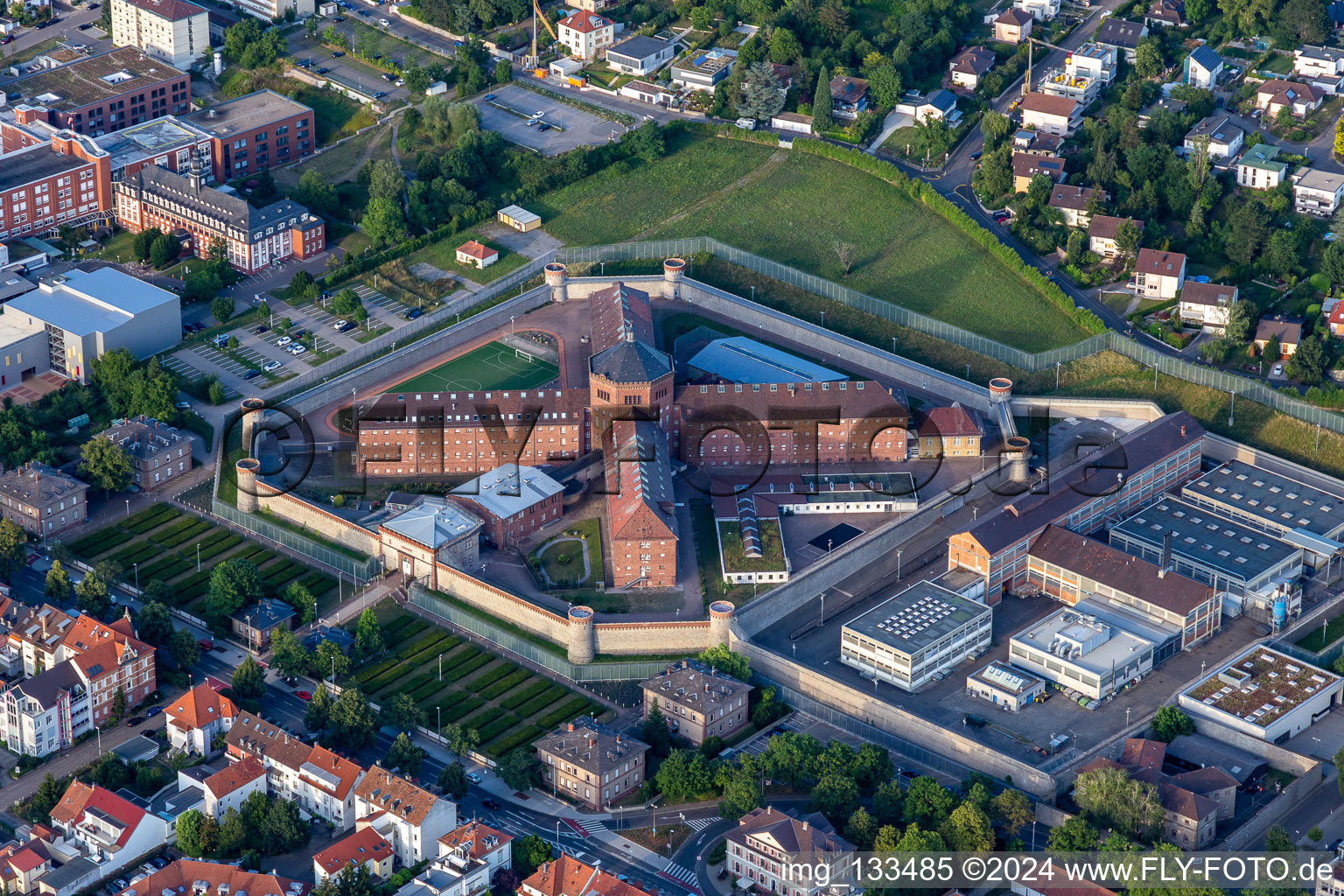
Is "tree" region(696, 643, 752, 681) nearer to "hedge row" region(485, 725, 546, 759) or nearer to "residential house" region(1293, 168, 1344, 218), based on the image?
"hedge row" region(485, 725, 546, 759)

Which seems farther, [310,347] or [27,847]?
[310,347]

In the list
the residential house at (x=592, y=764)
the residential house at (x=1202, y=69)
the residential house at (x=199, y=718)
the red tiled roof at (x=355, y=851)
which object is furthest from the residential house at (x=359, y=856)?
the residential house at (x=1202, y=69)

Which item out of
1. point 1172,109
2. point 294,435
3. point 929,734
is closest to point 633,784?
point 929,734

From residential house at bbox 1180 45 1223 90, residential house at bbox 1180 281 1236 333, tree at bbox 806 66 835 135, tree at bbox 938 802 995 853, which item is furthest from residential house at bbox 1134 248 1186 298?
tree at bbox 938 802 995 853

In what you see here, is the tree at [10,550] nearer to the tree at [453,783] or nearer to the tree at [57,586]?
the tree at [57,586]

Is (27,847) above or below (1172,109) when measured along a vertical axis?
below

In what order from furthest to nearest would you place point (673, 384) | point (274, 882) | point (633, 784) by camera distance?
point (673, 384)
point (633, 784)
point (274, 882)

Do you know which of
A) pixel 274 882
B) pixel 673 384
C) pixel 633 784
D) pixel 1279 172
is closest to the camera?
pixel 274 882

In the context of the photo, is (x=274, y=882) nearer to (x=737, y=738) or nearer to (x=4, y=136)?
(x=737, y=738)
